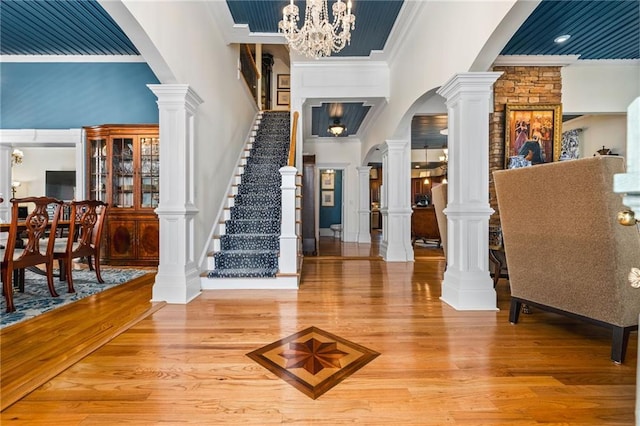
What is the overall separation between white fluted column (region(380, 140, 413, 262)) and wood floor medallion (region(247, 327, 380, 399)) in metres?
3.40

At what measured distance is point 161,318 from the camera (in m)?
2.41

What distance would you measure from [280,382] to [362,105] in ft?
17.4

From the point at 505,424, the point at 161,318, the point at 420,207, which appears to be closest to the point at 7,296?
the point at 161,318

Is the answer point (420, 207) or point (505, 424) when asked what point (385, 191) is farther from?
point (505, 424)

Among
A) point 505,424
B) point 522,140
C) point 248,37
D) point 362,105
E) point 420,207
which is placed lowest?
point 505,424

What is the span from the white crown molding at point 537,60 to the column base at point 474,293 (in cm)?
362

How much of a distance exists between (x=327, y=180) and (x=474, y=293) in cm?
818

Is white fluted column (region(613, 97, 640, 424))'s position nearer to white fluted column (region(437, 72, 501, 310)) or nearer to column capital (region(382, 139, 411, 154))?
white fluted column (region(437, 72, 501, 310))

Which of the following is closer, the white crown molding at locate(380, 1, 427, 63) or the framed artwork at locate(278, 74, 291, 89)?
the white crown molding at locate(380, 1, 427, 63)

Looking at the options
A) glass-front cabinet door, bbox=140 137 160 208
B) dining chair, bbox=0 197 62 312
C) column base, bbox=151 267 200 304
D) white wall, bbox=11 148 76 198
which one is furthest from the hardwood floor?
white wall, bbox=11 148 76 198

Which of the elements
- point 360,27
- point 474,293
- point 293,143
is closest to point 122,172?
point 293,143

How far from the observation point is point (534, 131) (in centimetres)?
466

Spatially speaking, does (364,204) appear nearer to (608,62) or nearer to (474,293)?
(608,62)

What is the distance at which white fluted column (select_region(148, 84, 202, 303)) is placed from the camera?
2824 millimetres
